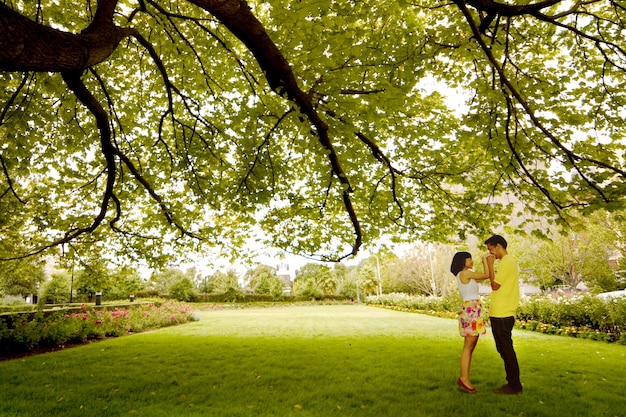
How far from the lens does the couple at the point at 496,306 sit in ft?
15.4

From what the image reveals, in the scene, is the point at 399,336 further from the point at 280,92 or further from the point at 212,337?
the point at 280,92

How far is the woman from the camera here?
4.84 meters

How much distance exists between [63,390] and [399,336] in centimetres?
965

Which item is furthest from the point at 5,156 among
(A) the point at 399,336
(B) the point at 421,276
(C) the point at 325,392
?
(B) the point at 421,276

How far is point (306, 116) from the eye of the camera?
5.80 metres

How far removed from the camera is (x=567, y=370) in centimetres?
696

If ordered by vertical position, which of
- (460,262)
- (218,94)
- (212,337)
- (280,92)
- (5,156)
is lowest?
(212,337)

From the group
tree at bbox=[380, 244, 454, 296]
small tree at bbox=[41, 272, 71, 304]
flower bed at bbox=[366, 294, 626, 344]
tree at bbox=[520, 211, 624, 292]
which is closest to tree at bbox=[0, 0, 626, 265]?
flower bed at bbox=[366, 294, 626, 344]

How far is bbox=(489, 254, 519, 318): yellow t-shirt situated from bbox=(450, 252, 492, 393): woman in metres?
0.19

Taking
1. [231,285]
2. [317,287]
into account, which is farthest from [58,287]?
[317,287]

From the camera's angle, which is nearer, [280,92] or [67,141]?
[280,92]

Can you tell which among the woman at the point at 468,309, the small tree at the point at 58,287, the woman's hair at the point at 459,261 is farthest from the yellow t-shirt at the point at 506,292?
the small tree at the point at 58,287

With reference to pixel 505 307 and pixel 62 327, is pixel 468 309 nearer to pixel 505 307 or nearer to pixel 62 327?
pixel 505 307

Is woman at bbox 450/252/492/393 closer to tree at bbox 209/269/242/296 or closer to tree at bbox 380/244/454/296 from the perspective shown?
tree at bbox 380/244/454/296
